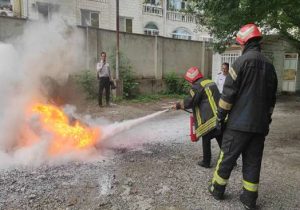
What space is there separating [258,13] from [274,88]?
425 centimetres

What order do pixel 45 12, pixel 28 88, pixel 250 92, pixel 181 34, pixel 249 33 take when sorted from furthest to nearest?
pixel 181 34 → pixel 45 12 → pixel 28 88 → pixel 249 33 → pixel 250 92

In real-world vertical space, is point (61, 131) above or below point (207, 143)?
above

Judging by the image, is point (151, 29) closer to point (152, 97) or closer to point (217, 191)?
point (152, 97)

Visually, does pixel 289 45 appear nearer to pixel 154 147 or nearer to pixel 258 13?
pixel 258 13

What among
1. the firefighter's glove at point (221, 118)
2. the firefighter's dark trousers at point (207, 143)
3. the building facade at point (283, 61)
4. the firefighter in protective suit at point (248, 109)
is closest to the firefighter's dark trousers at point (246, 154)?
the firefighter in protective suit at point (248, 109)

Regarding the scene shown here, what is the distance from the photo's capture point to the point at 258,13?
24.8ft

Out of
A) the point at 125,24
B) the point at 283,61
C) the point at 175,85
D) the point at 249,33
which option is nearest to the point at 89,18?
the point at 125,24

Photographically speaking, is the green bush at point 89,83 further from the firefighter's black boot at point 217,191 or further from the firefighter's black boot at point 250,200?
the firefighter's black boot at point 250,200

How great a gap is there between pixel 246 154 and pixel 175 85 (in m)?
12.5

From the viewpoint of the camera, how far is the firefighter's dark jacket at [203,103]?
5.01m

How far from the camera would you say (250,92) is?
3.79 m

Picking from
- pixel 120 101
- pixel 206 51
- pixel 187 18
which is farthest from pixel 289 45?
pixel 120 101

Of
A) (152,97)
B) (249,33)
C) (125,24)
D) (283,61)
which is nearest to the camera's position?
(249,33)

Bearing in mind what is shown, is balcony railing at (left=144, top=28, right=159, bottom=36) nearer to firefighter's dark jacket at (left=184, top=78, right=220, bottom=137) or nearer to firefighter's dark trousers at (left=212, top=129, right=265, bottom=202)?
firefighter's dark jacket at (left=184, top=78, right=220, bottom=137)
